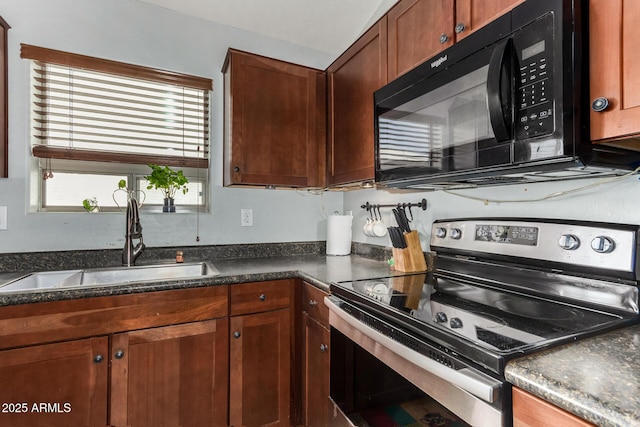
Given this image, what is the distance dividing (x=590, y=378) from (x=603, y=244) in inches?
21.2

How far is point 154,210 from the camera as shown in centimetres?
203

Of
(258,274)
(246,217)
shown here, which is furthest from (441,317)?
(246,217)

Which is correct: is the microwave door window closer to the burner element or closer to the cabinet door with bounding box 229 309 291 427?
the burner element

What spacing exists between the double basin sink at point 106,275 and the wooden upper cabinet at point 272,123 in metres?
0.56

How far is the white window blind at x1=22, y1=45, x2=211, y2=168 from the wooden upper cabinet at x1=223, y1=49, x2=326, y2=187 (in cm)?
26

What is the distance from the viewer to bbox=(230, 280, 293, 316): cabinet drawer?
1587mm

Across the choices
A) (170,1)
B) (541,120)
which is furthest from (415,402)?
(170,1)

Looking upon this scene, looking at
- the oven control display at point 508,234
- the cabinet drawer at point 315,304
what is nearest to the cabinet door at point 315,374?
the cabinet drawer at point 315,304

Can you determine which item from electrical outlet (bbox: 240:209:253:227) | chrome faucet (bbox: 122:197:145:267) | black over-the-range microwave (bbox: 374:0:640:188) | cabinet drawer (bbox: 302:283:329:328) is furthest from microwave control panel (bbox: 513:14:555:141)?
chrome faucet (bbox: 122:197:145:267)

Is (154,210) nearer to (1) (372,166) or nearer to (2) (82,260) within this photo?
(2) (82,260)

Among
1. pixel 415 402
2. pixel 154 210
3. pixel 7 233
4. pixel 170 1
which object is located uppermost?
pixel 170 1

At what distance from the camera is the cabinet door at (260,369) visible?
159cm

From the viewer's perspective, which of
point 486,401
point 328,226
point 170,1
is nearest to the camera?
point 486,401

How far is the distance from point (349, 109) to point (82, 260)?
1695mm
